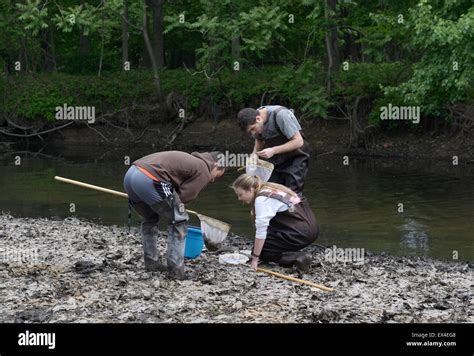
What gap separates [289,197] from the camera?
10320mm

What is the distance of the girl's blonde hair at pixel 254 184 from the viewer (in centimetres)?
986

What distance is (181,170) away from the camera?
9359 millimetres

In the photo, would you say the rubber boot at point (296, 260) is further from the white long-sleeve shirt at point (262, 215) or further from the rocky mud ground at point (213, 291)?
the white long-sleeve shirt at point (262, 215)

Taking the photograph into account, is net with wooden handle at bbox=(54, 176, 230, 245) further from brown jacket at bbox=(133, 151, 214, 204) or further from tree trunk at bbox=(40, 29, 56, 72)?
tree trunk at bbox=(40, 29, 56, 72)

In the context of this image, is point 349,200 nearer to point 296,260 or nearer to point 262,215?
point 296,260

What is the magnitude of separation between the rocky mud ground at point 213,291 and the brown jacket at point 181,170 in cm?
102

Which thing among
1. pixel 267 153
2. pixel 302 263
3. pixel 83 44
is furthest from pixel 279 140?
pixel 83 44

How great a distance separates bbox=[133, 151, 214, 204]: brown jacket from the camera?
9.30m

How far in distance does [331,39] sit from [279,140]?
18749 millimetres

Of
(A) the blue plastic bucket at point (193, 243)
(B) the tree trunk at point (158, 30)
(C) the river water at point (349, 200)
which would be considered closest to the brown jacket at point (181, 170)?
(A) the blue plastic bucket at point (193, 243)

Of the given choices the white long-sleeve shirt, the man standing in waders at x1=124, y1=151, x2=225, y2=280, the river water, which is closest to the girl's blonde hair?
the white long-sleeve shirt

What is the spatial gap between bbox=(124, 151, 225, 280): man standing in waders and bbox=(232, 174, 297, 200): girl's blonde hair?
32 centimetres

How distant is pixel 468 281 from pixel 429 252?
3213 mm

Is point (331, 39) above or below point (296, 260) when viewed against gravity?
above
